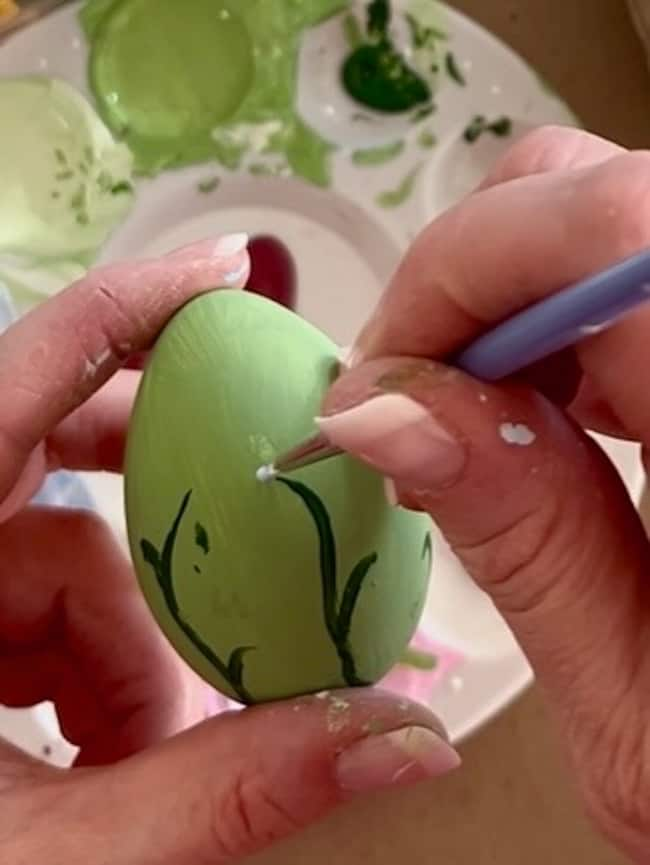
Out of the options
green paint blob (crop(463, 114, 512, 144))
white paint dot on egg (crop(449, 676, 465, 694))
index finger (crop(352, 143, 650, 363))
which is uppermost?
index finger (crop(352, 143, 650, 363))

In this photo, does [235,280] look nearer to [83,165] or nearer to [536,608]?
[536,608]

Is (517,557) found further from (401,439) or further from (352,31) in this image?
(352,31)

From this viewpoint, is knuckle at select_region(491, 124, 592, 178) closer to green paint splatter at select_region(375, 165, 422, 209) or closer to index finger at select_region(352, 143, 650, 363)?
index finger at select_region(352, 143, 650, 363)

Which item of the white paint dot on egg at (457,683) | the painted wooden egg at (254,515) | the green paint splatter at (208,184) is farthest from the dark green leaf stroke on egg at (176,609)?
the green paint splatter at (208,184)

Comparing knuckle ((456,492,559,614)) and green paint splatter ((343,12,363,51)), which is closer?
knuckle ((456,492,559,614))

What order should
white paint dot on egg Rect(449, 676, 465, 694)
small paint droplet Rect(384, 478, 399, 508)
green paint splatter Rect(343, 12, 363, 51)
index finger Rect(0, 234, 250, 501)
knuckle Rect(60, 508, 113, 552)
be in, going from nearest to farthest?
1. small paint droplet Rect(384, 478, 399, 508)
2. index finger Rect(0, 234, 250, 501)
3. knuckle Rect(60, 508, 113, 552)
4. white paint dot on egg Rect(449, 676, 465, 694)
5. green paint splatter Rect(343, 12, 363, 51)

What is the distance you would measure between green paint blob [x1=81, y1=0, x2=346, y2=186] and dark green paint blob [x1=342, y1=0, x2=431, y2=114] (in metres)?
0.03

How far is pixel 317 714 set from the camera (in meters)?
0.51

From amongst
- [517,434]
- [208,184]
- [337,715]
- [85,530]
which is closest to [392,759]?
[337,715]

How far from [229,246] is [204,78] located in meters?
0.37

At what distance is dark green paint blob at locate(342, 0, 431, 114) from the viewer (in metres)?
0.91

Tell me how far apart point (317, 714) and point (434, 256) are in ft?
0.55

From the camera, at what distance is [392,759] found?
1.64ft

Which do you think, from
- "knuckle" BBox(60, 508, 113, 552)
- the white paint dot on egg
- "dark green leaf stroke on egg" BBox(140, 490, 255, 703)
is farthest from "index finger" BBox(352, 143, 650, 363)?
the white paint dot on egg
